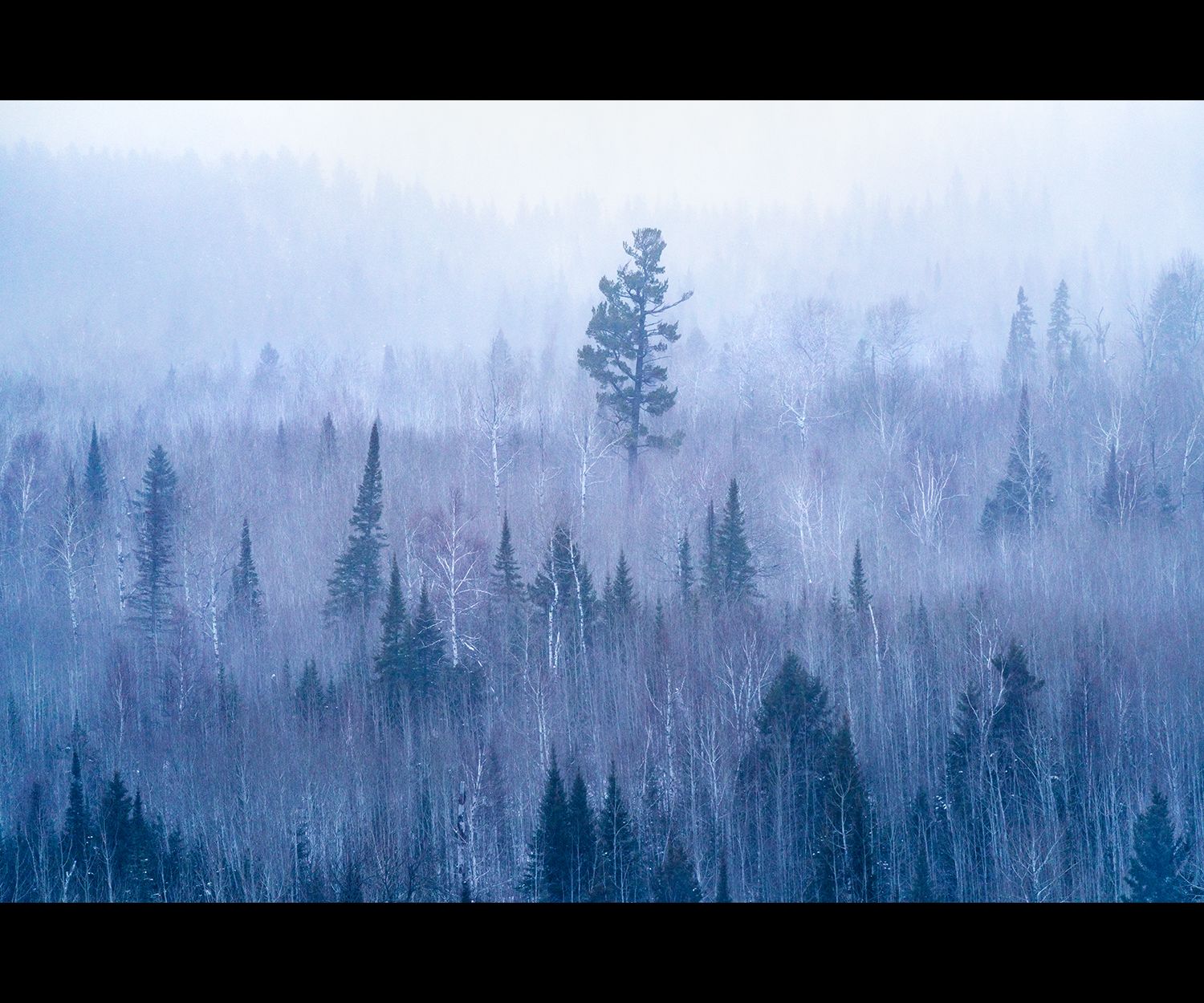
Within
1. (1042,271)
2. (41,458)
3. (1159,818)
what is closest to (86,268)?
(41,458)

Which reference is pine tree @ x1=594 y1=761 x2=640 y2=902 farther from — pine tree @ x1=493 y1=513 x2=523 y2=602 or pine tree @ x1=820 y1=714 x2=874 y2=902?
pine tree @ x1=493 y1=513 x2=523 y2=602

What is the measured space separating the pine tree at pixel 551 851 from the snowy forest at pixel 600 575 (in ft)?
0.10

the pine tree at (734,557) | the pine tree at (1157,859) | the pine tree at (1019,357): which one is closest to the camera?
the pine tree at (1157,859)

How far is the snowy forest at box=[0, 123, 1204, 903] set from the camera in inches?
268

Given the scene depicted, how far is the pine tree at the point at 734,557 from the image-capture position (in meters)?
7.14

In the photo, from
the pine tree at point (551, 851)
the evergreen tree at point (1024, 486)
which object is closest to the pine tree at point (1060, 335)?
the evergreen tree at point (1024, 486)

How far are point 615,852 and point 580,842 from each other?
0.91ft

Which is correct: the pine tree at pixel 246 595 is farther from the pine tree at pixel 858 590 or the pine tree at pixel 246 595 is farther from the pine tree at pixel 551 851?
the pine tree at pixel 858 590

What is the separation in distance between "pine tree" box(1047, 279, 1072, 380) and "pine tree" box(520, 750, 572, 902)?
17.5ft

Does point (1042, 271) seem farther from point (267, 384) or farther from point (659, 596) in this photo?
point (267, 384)

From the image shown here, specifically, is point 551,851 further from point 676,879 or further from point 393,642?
point 393,642

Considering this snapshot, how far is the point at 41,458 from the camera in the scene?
7.14 metres
